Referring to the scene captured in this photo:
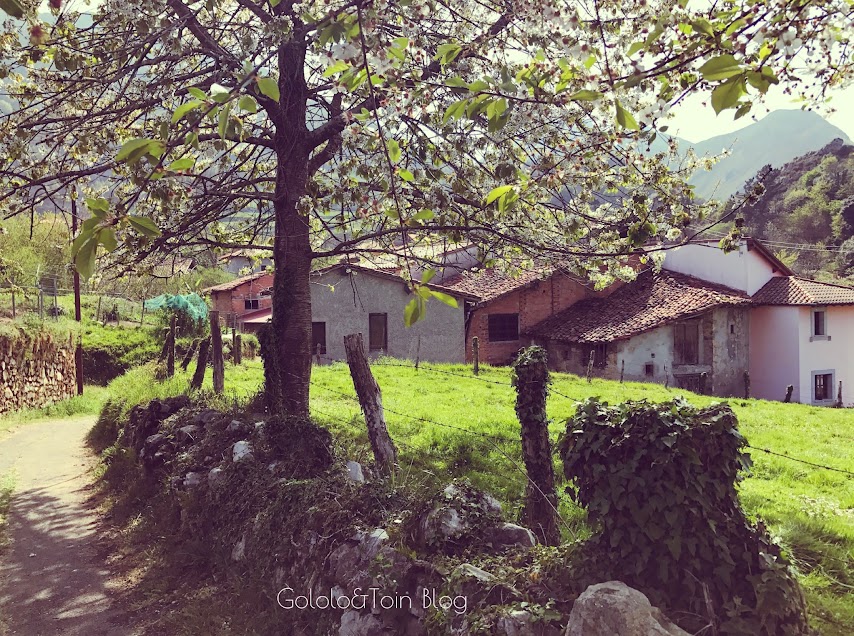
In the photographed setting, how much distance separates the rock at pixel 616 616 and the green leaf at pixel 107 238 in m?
2.37

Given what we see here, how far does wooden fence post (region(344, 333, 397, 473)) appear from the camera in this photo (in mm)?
5949

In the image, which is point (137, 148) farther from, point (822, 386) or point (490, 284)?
point (822, 386)

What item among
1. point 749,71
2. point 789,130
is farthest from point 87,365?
point 789,130

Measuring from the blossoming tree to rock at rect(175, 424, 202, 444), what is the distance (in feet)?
3.50

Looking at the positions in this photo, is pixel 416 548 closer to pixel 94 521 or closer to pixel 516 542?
pixel 516 542

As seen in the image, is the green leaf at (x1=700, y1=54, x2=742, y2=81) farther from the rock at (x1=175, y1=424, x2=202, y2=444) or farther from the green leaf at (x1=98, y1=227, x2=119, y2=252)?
the rock at (x1=175, y1=424, x2=202, y2=444)

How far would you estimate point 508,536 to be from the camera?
3801mm

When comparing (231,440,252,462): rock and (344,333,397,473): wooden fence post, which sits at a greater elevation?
(344,333,397,473): wooden fence post

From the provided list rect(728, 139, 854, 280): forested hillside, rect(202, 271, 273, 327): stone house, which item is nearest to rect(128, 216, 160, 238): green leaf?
rect(202, 271, 273, 327): stone house

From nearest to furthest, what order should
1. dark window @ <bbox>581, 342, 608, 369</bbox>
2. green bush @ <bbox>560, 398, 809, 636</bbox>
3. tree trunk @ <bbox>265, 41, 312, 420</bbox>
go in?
green bush @ <bbox>560, 398, 809, 636</bbox> → tree trunk @ <bbox>265, 41, 312, 420</bbox> → dark window @ <bbox>581, 342, 608, 369</bbox>

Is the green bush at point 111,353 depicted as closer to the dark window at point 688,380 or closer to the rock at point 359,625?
the dark window at point 688,380

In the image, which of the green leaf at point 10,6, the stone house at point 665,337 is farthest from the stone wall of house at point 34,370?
the stone house at point 665,337

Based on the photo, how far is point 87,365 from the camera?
24078mm

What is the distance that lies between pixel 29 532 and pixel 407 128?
6.50m
